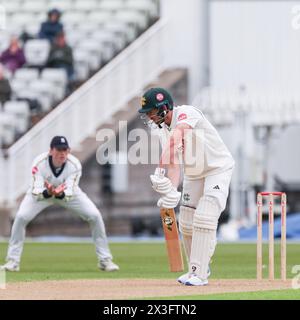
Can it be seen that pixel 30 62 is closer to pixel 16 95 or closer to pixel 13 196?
pixel 16 95

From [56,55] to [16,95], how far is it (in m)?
1.07

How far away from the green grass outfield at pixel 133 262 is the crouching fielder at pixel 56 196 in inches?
9.9

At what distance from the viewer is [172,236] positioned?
1052 centimetres

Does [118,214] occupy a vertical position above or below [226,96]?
below

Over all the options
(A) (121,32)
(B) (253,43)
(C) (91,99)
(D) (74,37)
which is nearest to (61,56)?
(C) (91,99)

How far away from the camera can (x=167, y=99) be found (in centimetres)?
1018

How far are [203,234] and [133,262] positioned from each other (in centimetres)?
472

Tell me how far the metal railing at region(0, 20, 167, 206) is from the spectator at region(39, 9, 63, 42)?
1.16 meters

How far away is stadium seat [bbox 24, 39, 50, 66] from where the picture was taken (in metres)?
23.5

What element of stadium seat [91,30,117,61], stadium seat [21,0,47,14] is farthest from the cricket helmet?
stadium seat [21,0,47,14]

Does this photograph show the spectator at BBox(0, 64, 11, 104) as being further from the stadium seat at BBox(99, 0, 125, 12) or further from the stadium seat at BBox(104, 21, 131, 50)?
the stadium seat at BBox(99, 0, 125, 12)
